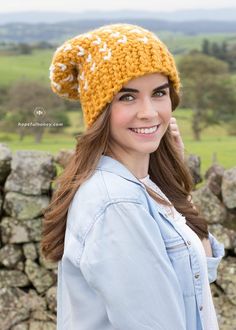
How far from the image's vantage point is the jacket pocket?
2328 millimetres

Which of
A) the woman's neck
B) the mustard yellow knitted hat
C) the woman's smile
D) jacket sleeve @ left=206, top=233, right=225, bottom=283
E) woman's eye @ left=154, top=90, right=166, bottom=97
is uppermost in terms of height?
the mustard yellow knitted hat

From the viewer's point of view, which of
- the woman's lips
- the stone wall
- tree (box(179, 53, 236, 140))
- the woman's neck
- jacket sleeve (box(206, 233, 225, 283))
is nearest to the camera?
the woman's lips

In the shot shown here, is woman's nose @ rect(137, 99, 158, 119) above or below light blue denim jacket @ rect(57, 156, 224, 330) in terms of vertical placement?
above

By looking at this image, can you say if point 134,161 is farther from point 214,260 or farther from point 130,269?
point 214,260

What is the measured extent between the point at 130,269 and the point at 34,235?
3.21 metres

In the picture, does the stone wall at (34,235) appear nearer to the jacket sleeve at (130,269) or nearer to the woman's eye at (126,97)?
the woman's eye at (126,97)

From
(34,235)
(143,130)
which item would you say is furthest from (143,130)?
(34,235)

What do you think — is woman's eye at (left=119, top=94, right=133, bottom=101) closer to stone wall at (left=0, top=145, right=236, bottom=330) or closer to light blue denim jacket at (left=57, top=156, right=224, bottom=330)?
light blue denim jacket at (left=57, top=156, right=224, bottom=330)

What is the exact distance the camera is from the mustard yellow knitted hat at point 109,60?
2.33 metres

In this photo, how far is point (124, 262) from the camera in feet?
6.98

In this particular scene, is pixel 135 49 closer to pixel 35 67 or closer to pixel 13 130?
pixel 13 130

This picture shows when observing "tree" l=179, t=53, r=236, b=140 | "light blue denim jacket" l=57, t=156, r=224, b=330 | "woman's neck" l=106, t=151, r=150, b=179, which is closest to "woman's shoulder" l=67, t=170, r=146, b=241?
"light blue denim jacket" l=57, t=156, r=224, b=330

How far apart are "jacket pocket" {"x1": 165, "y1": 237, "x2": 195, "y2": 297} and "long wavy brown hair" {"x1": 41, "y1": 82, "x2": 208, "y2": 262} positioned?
327mm

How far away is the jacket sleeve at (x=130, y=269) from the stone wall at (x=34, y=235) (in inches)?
Answer: 115
